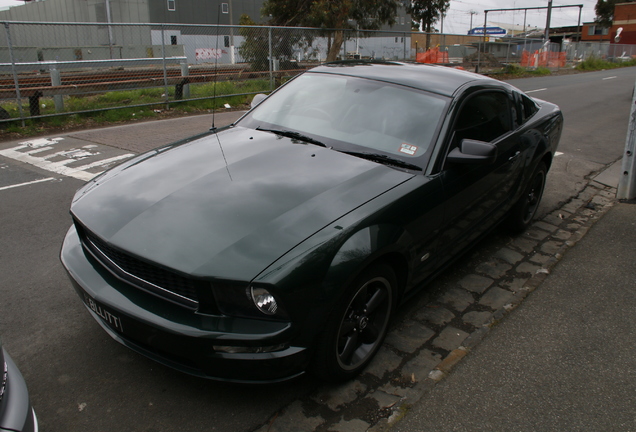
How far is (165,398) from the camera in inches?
105

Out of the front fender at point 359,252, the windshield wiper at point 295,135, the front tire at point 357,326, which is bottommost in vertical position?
the front tire at point 357,326

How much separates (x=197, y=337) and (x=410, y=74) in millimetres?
2702

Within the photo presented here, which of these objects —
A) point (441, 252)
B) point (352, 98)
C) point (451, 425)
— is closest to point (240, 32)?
point (352, 98)

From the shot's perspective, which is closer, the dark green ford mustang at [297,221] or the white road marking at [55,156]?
the dark green ford mustang at [297,221]

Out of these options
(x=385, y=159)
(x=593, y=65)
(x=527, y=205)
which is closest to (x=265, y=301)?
(x=385, y=159)

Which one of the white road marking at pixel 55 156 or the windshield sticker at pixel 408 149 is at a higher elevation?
the windshield sticker at pixel 408 149

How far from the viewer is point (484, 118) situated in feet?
13.1

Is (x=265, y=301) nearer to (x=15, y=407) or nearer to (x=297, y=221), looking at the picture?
(x=297, y=221)

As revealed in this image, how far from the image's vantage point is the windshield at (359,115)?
3.47 metres

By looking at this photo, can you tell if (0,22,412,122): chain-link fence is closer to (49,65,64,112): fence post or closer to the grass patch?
(49,65,64,112): fence post

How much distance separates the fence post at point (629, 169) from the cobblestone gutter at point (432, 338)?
53.6 inches

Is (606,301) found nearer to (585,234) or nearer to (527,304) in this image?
(527,304)

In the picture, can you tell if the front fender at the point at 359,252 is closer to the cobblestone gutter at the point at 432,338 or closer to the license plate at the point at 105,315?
the cobblestone gutter at the point at 432,338

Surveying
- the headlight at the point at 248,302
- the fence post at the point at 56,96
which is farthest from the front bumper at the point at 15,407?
the fence post at the point at 56,96
